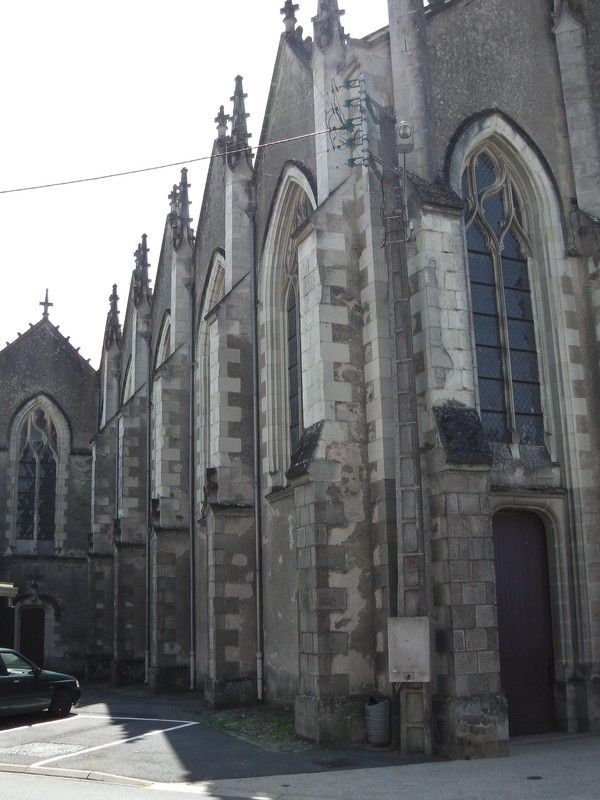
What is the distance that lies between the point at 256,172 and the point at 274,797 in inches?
507

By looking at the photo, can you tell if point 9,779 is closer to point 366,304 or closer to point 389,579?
point 389,579

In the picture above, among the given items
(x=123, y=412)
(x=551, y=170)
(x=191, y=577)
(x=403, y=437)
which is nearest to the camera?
(x=403, y=437)

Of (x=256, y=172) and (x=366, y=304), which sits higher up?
(x=256, y=172)

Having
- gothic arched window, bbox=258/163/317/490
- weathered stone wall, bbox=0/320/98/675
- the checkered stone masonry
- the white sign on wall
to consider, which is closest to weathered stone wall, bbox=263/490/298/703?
gothic arched window, bbox=258/163/317/490

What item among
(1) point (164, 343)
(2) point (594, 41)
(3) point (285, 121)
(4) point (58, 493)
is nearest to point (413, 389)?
(3) point (285, 121)

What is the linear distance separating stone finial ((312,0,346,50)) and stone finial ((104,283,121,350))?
59.0 ft

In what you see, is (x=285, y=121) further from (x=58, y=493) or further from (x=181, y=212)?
(x=58, y=493)

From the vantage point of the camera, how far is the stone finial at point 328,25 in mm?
14297

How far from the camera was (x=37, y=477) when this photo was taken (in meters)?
28.9

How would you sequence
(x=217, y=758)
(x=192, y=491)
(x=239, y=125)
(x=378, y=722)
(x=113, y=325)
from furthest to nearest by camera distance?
(x=113, y=325) < (x=192, y=491) < (x=239, y=125) < (x=378, y=722) < (x=217, y=758)

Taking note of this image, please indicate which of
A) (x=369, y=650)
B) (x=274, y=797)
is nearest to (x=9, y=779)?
(x=274, y=797)

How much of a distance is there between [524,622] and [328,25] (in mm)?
9725

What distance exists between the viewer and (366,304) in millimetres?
12969

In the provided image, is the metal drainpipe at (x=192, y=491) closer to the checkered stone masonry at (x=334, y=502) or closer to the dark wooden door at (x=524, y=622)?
the checkered stone masonry at (x=334, y=502)
